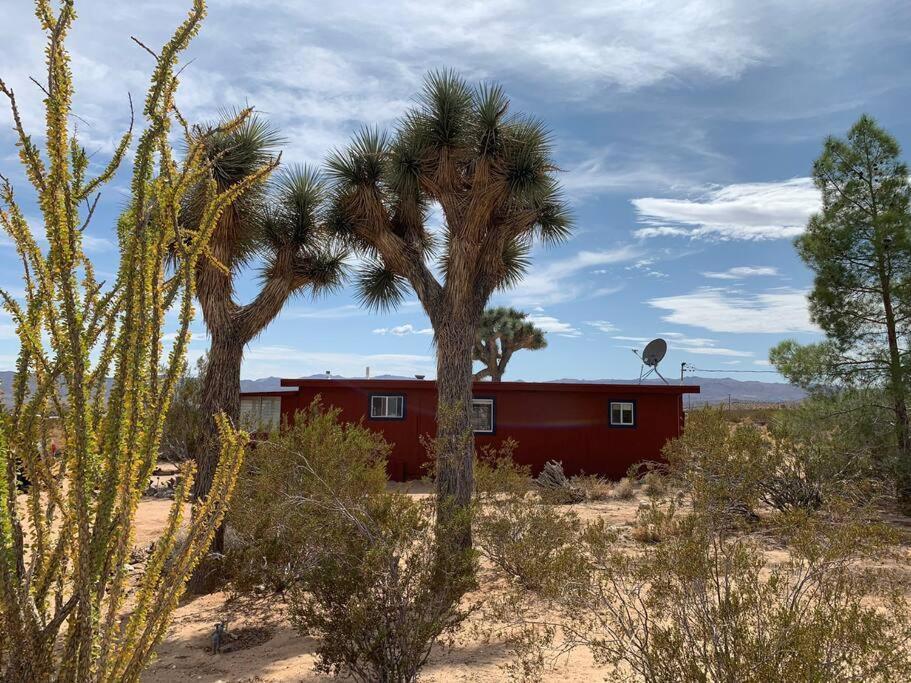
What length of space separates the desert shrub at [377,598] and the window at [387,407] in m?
12.9

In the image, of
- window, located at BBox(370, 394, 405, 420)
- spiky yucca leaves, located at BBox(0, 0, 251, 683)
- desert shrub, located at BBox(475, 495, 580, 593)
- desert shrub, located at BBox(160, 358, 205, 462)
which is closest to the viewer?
spiky yucca leaves, located at BBox(0, 0, 251, 683)

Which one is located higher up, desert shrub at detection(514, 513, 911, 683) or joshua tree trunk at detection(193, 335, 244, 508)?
joshua tree trunk at detection(193, 335, 244, 508)

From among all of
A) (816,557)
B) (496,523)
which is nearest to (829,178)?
(496,523)

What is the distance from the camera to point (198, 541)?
119 inches

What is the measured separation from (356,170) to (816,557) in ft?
25.2

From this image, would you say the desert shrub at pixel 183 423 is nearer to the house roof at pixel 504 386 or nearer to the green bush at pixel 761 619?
the house roof at pixel 504 386

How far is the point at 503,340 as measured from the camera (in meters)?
34.4

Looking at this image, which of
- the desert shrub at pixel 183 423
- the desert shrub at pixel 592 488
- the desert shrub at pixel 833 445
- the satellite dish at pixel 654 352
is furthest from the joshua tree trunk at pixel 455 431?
the satellite dish at pixel 654 352

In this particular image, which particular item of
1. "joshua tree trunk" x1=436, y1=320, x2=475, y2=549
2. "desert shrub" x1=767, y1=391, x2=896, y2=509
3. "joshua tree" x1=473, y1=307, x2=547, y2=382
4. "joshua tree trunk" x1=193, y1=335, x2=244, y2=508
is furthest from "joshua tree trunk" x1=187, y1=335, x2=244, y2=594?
"joshua tree" x1=473, y1=307, x2=547, y2=382

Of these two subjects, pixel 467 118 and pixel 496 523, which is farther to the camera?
pixel 467 118

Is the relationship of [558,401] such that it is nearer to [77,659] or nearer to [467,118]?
[467,118]

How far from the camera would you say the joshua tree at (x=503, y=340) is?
3362 centimetres

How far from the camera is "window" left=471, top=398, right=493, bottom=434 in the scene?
18.2 meters

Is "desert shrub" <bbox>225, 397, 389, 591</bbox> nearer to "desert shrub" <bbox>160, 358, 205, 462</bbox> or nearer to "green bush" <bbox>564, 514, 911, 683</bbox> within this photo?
"green bush" <bbox>564, 514, 911, 683</bbox>
